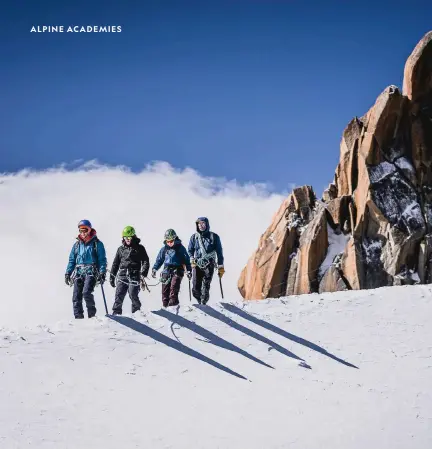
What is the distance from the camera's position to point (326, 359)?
1083 centimetres

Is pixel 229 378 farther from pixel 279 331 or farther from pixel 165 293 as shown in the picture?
pixel 165 293

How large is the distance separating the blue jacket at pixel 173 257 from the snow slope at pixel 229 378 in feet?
5.26

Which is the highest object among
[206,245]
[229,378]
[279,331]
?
[206,245]

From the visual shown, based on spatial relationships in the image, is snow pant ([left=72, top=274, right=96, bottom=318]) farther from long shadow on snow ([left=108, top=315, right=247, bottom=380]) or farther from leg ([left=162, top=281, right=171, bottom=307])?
leg ([left=162, top=281, right=171, bottom=307])

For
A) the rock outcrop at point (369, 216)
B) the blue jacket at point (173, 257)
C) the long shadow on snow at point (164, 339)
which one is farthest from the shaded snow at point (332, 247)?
the long shadow on snow at point (164, 339)

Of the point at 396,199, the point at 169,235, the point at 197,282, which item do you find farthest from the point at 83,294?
the point at 396,199

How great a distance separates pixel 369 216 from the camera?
38.5 metres

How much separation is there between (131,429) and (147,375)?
67.7 inches

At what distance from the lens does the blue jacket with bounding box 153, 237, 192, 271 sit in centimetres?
1378

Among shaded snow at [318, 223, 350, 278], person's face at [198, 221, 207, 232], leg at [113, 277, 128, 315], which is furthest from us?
shaded snow at [318, 223, 350, 278]

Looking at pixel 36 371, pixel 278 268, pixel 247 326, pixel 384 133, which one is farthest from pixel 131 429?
pixel 384 133

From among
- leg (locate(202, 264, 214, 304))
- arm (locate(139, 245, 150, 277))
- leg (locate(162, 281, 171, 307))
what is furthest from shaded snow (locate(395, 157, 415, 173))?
arm (locate(139, 245, 150, 277))

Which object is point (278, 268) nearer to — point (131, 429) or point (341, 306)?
point (341, 306)

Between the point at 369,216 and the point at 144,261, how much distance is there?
92.5ft
